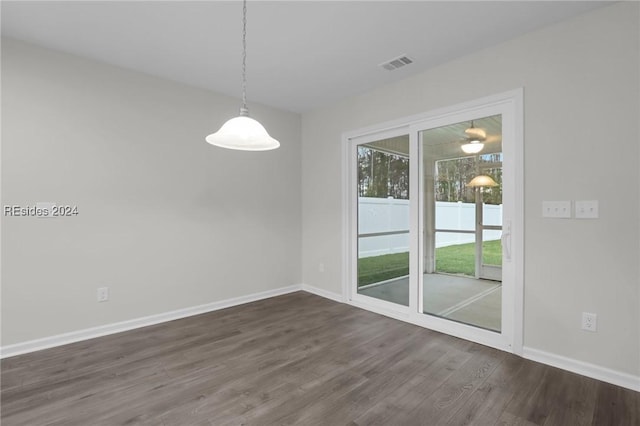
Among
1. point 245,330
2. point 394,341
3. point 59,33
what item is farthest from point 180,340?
point 59,33

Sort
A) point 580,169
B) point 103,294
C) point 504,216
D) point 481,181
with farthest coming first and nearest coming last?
point 103,294, point 481,181, point 504,216, point 580,169

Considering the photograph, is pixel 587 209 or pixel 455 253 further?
pixel 455 253

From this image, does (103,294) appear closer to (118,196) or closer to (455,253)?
(118,196)

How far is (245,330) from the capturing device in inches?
127

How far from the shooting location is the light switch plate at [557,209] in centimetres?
241

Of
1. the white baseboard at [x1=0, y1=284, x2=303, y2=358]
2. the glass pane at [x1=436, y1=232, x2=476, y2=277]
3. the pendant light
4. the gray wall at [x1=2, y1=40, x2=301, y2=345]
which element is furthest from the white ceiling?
the white baseboard at [x1=0, y1=284, x2=303, y2=358]

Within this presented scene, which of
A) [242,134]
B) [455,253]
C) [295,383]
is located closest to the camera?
[242,134]

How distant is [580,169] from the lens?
2.37 metres

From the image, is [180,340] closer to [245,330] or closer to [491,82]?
[245,330]

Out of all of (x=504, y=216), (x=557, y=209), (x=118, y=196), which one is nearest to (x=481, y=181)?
(x=504, y=216)

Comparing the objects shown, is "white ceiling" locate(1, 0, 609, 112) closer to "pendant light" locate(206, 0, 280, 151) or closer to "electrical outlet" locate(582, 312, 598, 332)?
"pendant light" locate(206, 0, 280, 151)

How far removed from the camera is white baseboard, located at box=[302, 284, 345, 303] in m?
4.24

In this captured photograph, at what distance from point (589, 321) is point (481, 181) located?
1.40 metres

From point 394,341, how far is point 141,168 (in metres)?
3.22
